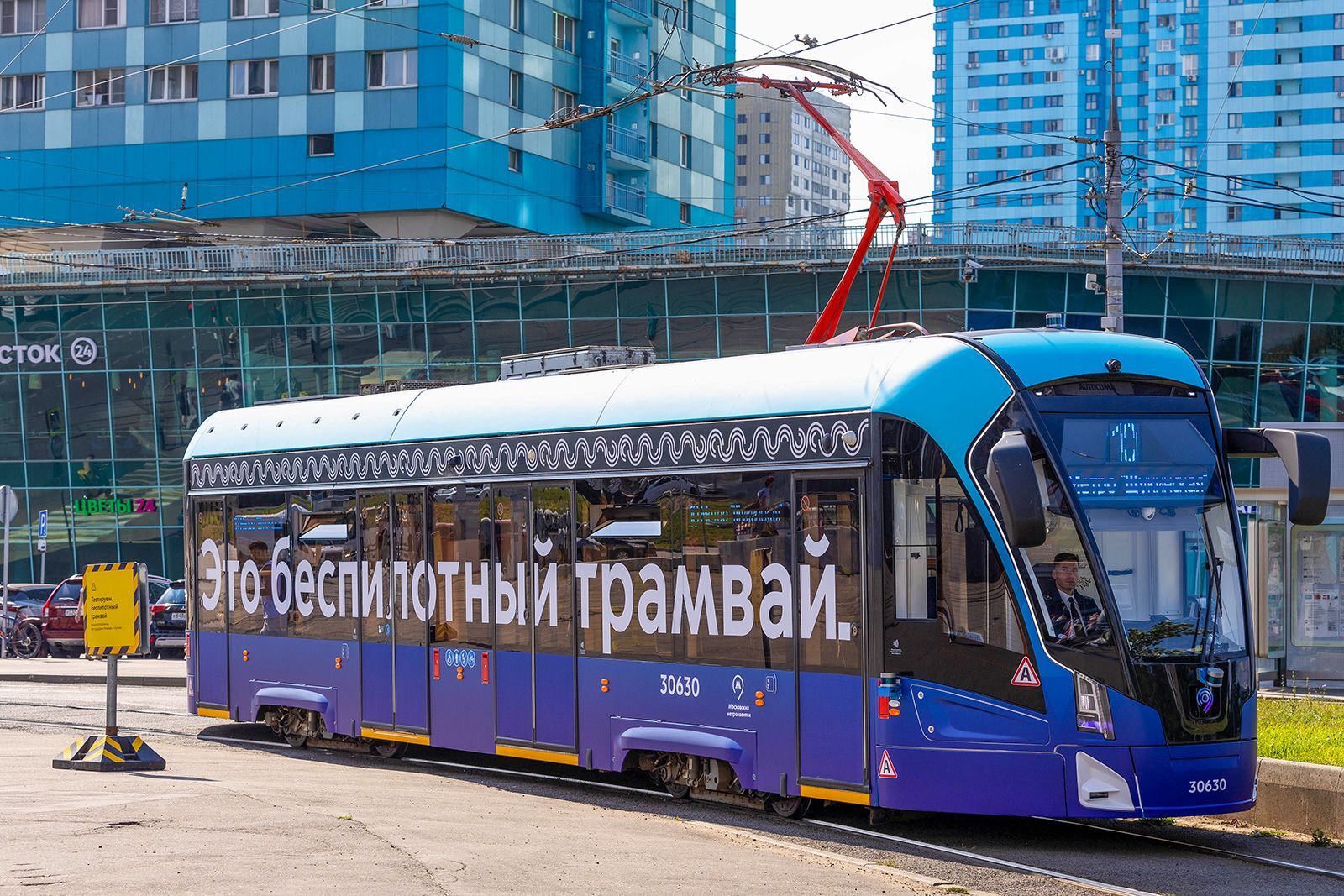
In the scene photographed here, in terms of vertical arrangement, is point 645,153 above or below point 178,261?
above

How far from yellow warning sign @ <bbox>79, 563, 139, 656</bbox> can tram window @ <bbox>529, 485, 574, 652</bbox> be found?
3.66 m

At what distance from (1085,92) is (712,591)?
421ft

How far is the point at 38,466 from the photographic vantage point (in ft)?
170

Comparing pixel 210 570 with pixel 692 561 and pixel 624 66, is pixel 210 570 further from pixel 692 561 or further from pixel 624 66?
pixel 624 66

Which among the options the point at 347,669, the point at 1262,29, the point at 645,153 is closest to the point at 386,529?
the point at 347,669

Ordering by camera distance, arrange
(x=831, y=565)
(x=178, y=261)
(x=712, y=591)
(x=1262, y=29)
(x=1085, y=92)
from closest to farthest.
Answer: (x=831, y=565)
(x=712, y=591)
(x=178, y=261)
(x=1262, y=29)
(x=1085, y=92)

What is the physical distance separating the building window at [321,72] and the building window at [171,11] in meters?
4.61

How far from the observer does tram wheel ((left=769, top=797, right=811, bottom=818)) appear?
1170cm

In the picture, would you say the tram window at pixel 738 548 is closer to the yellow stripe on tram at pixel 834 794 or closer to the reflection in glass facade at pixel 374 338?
the yellow stripe on tram at pixel 834 794

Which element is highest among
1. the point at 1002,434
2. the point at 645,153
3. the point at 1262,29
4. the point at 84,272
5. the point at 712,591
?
the point at 1262,29

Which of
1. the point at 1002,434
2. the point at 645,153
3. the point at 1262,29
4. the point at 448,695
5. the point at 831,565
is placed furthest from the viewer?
the point at 1262,29

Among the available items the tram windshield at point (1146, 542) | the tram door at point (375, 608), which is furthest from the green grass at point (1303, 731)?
the tram door at point (375, 608)

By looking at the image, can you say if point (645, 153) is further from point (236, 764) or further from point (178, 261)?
point (236, 764)

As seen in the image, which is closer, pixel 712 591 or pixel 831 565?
pixel 831 565
